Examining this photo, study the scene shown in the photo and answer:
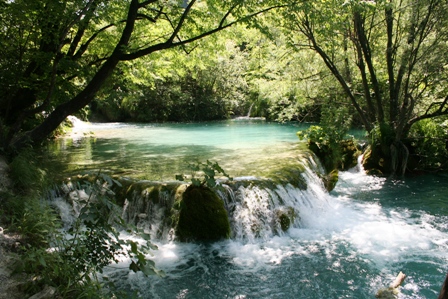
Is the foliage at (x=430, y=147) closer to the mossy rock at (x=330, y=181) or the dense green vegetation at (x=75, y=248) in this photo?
the mossy rock at (x=330, y=181)

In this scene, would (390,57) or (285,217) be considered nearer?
(285,217)

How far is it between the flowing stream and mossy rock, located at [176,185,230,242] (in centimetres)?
Answer: 19

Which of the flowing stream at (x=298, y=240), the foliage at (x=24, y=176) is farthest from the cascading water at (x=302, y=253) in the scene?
the foliage at (x=24, y=176)

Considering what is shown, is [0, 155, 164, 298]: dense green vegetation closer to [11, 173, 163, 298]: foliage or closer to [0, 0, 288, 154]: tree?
[11, 173, 163, 298]: foliage

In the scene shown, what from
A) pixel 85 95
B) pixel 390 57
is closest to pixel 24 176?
pixel 85 95

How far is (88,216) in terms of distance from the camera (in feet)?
10.6

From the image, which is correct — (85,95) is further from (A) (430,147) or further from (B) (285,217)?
(A) (430,147)

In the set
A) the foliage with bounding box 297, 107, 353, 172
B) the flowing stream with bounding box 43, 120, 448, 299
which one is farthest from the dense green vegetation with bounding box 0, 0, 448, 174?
the flowing stream with bounding box 43, 120, 448, 299

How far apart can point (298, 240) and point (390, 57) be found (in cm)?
825

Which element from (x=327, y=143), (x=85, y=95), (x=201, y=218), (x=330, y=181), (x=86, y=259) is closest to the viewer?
(x=86, y=259)

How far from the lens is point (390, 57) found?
1162 centimetres

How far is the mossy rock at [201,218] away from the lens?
6383mm

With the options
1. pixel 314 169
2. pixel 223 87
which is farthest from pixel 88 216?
pixel 223 87

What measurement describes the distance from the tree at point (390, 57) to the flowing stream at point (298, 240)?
214 cm
